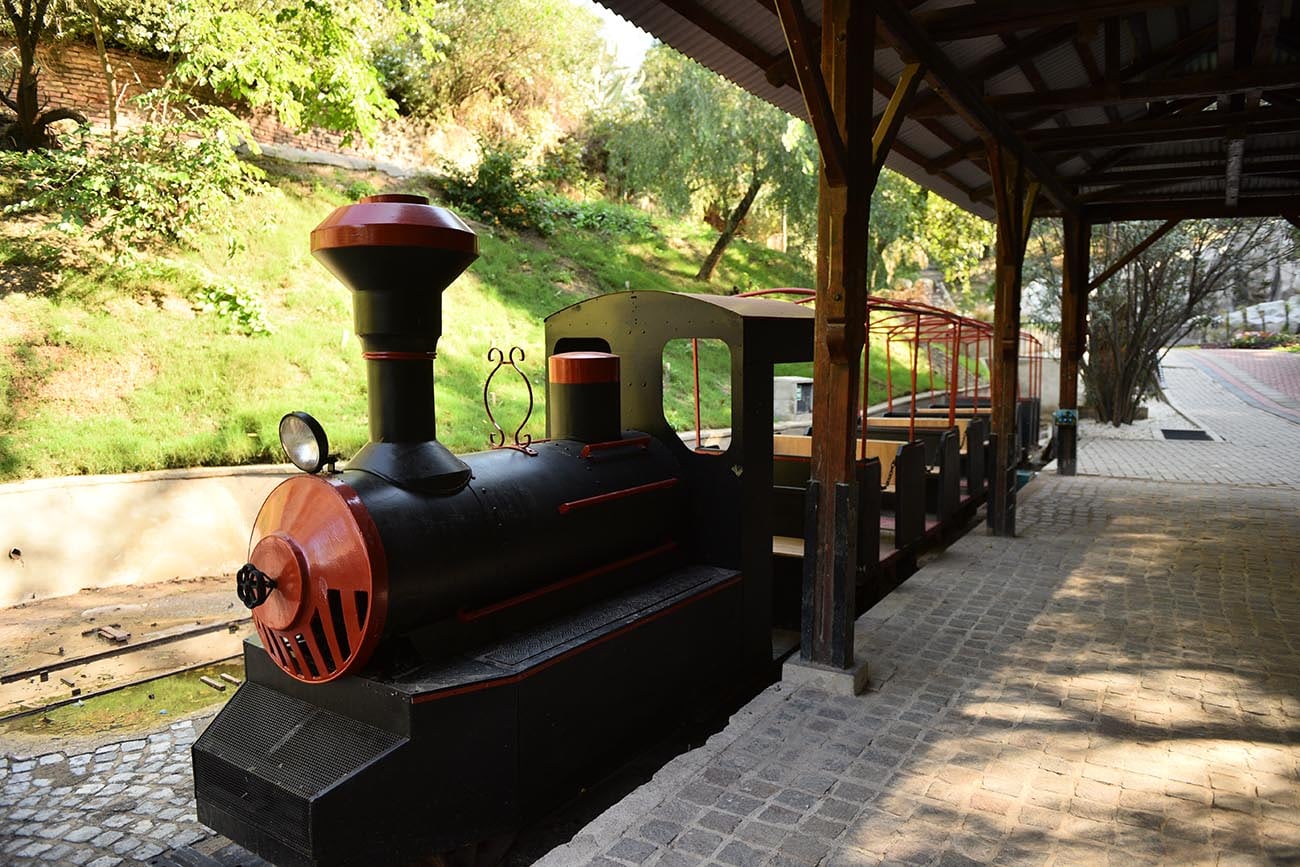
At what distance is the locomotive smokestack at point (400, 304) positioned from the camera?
10.4 feet

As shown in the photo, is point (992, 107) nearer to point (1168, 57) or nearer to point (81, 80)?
point (1168, 57)

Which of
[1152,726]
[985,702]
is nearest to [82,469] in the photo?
[985,702]

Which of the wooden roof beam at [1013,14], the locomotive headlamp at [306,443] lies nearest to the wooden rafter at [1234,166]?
the wooden roof beam at [1013,14]

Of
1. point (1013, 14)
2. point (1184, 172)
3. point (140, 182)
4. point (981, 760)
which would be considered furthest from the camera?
point (1184, 172)

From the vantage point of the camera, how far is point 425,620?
3.22m

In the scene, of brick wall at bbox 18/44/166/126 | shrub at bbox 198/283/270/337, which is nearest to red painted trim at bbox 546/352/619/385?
shrub at bbox 198/283/270/337

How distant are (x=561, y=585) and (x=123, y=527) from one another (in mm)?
5418

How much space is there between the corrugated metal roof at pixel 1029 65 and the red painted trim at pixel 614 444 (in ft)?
7.48

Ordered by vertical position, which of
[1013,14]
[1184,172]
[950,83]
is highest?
[1184,172]

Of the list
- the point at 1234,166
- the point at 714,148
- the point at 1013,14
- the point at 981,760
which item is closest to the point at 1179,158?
the point at 1234,166

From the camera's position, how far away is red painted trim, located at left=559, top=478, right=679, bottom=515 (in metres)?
3.75

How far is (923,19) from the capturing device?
5148mm

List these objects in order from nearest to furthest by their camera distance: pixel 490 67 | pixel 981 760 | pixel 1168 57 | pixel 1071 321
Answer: pixel 981 760 < pixel 1168 57 < pixel 1071 321 < pixel 490 67

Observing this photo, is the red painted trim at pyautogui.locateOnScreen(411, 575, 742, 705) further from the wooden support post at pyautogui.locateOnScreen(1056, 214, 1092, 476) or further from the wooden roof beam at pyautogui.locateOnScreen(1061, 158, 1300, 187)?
the wooden support post at pyautogui.locateOnScreen(1056, 214, 1092, 476)
